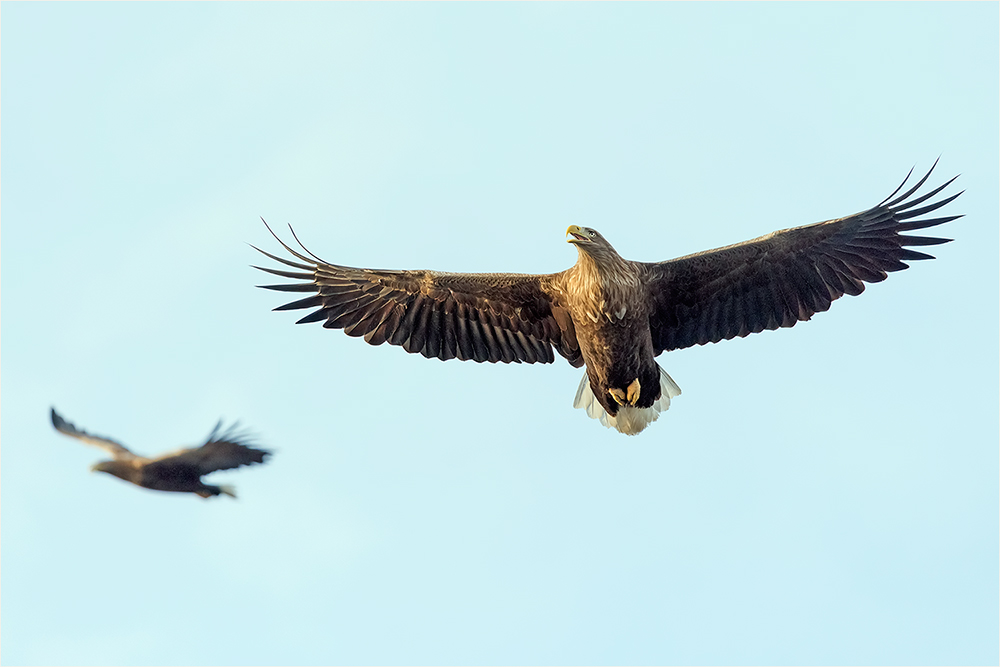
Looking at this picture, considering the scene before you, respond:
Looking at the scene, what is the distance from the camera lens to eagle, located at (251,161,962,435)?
11.2 meters

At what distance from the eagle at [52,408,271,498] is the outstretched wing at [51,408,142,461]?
0.08 ft

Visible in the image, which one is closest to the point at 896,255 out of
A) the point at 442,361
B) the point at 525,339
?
the point at 525,339

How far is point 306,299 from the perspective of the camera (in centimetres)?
1185

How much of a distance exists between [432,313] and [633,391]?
1.79m

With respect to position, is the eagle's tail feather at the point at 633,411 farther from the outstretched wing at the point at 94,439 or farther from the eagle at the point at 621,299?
the outstretched wing at the point at 94,439

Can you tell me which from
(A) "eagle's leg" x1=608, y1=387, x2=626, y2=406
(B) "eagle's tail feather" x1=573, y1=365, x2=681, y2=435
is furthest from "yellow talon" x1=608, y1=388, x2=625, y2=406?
(B) "eagle's tail feather" x1=573, y1=365, x2=681, y2=435

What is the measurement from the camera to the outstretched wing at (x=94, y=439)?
9438 mm

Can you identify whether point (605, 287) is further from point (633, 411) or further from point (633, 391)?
point (633, 411)

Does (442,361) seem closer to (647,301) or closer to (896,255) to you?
(647,301)

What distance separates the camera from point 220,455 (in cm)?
915

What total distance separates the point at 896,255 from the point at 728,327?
Answer: 1479mm

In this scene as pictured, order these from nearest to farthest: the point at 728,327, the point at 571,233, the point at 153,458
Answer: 1. the point at 153,458
2. the point at 571,233
3. the point at 728,327

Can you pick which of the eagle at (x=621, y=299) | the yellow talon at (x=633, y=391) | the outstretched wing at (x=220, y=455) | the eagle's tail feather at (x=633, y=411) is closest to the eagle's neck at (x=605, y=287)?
the eagle at (x=621, y=299)

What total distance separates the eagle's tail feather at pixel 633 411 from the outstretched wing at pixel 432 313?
0.55m
